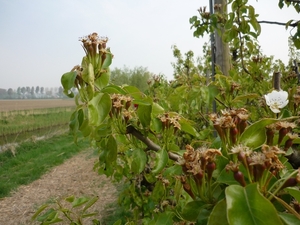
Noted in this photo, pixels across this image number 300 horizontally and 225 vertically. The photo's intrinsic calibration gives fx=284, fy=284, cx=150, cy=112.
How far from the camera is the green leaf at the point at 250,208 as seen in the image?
46cm

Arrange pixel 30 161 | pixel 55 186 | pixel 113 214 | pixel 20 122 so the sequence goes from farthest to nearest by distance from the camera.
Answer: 1. pixel 20 122
2. pixel 30 161
3. pixel 55 186
4. pixel 113 214

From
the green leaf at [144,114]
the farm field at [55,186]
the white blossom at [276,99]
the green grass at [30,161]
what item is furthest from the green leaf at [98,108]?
the green grass at [30,161]

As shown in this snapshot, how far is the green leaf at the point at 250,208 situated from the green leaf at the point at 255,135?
18 centimetres

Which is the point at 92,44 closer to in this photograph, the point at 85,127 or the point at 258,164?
the point at 85,127

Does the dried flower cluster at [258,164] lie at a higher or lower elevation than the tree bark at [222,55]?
lower

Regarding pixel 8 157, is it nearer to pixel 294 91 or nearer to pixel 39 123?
pixel 39 123

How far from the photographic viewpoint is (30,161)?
31.2ft

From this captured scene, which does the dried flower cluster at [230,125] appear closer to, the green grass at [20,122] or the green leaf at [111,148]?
the green leaf at [111,148]

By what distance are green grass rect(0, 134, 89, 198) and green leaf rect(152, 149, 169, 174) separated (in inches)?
252

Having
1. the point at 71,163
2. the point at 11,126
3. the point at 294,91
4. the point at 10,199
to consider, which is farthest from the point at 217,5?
the point at 11,126

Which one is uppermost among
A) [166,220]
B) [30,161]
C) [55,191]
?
[166,220]

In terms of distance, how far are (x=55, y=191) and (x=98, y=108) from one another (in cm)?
665

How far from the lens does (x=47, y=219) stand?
48.1 inches

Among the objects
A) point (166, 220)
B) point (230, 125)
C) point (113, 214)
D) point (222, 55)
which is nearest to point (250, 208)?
point (230, 125)
